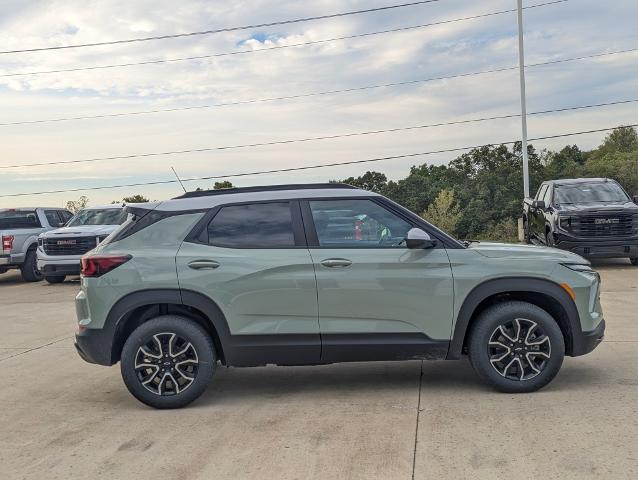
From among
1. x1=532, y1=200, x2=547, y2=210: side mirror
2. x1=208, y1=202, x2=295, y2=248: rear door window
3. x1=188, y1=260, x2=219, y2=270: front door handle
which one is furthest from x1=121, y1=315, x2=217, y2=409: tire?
x1=532, y1=200, x2=547, y2=210: side mirror

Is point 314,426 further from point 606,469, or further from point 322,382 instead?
point 606,469

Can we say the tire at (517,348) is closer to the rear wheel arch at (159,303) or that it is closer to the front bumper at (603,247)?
the rear wheel arch at (159,303)

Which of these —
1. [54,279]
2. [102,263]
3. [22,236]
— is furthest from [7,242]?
[102,263]

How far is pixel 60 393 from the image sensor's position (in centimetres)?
632

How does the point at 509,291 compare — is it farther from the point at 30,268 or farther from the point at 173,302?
the point at 30,268

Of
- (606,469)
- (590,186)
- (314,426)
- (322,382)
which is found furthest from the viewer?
(590,186)

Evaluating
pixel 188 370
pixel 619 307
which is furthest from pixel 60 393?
pixel 619 307

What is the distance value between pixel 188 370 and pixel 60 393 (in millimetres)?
1534

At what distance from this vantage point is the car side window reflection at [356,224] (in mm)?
5633

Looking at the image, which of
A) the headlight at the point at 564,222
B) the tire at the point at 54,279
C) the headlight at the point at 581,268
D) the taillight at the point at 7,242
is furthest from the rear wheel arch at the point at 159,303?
the taillight at the point at 7,242

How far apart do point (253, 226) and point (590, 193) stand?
1230cm

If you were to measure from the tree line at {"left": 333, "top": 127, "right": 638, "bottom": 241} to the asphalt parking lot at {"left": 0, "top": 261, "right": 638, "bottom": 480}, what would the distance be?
2258 cm

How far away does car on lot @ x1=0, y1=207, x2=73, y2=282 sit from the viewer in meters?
17.2

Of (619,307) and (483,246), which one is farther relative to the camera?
(619,307)
